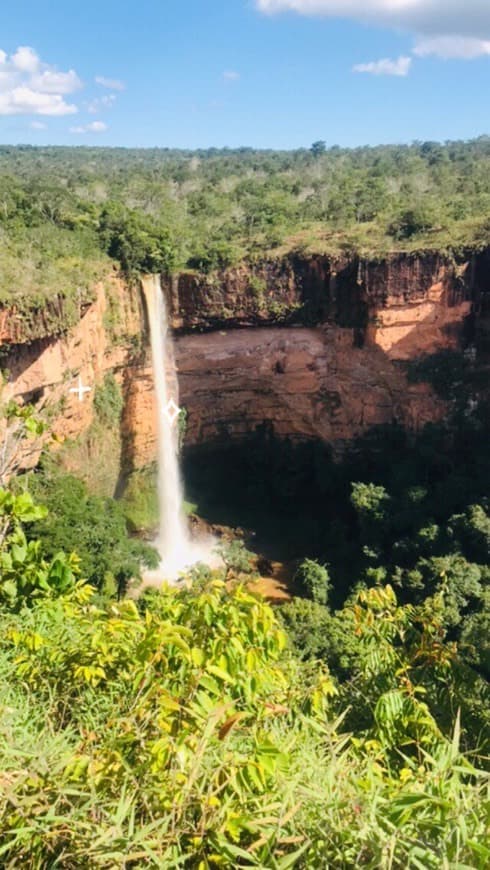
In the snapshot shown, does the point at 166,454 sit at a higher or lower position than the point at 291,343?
lower

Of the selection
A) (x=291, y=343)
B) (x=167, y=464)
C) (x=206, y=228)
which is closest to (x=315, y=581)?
(x=167, y=464)

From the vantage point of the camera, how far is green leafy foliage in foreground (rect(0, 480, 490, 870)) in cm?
167

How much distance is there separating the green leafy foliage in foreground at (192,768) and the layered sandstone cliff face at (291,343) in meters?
11.7

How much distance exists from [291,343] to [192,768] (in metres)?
16.5

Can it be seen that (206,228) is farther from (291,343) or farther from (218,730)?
(218,730)

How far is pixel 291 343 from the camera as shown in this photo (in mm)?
17875

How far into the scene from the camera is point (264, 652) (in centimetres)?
255

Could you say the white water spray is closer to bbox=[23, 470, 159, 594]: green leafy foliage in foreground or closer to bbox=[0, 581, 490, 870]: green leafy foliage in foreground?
bbox=[23, 470, 159, 594]: green leafy foliage in foreground

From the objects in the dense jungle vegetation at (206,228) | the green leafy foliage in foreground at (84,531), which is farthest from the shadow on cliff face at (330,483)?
the dense jungle vegetation at (206,228)
